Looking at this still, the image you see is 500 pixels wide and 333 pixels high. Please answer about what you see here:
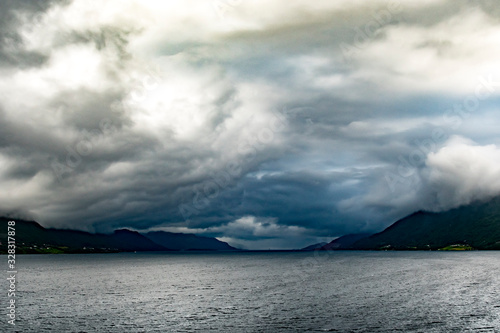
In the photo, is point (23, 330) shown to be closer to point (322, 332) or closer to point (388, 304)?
point (322, 332)

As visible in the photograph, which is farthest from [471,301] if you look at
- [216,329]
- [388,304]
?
Answer: [216,329]

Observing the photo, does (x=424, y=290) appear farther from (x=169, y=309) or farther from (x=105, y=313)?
(x=105, y=313)

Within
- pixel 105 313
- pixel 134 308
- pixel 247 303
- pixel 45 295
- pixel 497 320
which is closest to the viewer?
pixel 497 320

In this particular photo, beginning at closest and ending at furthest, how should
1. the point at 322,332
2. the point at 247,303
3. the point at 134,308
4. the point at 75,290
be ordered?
1. the point at 322,332
2. the point at 134,308
3. the point at 247,303
4. the point at 75,290

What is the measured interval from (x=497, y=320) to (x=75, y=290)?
153765 millimetres

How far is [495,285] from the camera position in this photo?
557ft

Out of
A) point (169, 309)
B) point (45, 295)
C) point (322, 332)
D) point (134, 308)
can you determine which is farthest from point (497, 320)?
point (45, 295)

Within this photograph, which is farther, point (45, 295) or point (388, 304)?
point (45, 295)

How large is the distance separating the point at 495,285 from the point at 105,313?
162 meters

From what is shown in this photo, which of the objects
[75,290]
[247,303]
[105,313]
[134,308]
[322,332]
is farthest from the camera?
[75,290]

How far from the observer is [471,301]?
125000 mm

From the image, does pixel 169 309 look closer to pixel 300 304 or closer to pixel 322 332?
pixel 300 304

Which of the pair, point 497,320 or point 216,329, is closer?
point 216,329

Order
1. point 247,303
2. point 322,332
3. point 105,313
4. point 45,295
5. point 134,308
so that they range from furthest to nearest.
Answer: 1. point 45,295
2. point 247,303
3. point 134,308
4. point 105,313
5. point 322,332
